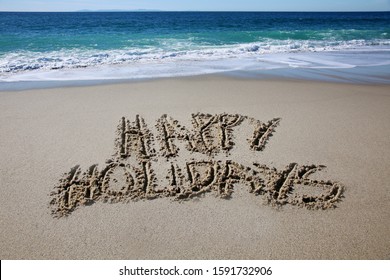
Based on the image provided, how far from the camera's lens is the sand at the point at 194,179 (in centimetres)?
239

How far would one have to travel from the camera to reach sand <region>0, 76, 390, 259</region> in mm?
2389

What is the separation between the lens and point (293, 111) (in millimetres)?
4680

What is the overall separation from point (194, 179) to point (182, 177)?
144mm

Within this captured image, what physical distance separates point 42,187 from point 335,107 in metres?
4.71

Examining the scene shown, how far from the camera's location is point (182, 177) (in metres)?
3.10

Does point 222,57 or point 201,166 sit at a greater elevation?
point 222,57

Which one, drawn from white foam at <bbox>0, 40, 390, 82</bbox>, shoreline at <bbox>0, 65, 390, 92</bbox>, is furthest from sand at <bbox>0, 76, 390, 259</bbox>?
white foam at <bbox>0, 40, 390, 82</bbox>

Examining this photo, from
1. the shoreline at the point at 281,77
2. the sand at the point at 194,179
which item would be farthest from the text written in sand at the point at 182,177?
the shoreline at the point at 281,77

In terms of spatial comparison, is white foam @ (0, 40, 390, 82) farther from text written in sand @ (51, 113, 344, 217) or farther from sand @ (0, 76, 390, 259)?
text written in sand @ (51, 113, 344, 217)

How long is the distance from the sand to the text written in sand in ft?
0.05

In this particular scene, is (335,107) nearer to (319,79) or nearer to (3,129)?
(319,79)

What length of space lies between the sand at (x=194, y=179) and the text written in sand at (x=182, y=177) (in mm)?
15

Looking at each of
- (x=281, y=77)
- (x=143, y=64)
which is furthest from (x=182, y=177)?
(x=143, y=64)
